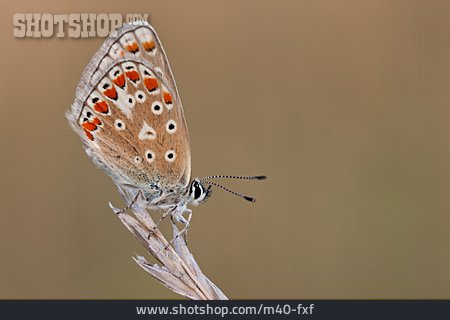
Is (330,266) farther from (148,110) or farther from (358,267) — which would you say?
(148,110)

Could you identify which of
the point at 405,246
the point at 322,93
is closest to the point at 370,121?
the point at 322,93

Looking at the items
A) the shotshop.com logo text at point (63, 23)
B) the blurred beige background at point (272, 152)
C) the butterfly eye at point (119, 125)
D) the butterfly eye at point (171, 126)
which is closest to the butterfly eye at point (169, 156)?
the butterfly eye at point (171, 126)

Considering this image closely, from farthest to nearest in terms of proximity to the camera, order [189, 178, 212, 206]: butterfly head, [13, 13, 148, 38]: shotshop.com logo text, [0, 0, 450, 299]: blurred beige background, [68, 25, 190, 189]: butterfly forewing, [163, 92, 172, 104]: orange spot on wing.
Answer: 1. [13, 13, 148, 38]: shotshop.com logo text
2. [0, 0, 450, 299]: blurred beige background
3. [189, 178, 212, 206]: butterfly head
4. [163, 92, 172, 104]: orange spot on wing
5. [68, 25, 190, 189]: butterfly forewing

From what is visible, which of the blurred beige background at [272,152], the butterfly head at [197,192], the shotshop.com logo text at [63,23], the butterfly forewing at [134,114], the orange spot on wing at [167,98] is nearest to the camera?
the butterfly forewing at [134,114]

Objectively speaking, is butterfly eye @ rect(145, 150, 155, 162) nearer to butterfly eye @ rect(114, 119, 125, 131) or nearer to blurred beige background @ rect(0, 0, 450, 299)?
butterfly eye @ rect(114, 119, 125, 131)

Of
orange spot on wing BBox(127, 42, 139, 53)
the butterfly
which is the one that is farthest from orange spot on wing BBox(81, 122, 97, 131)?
Answer: orange spot on wing BBox(127, 42, 139, 53)

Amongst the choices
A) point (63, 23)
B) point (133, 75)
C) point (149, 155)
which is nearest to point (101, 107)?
point (133, 75)

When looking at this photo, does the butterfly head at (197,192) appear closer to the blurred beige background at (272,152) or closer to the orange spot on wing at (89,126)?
the orange spot on wing at (89,126)

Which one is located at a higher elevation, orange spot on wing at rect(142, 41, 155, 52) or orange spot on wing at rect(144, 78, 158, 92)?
orange spot on wing at rect(142, 41, 155, 52)
